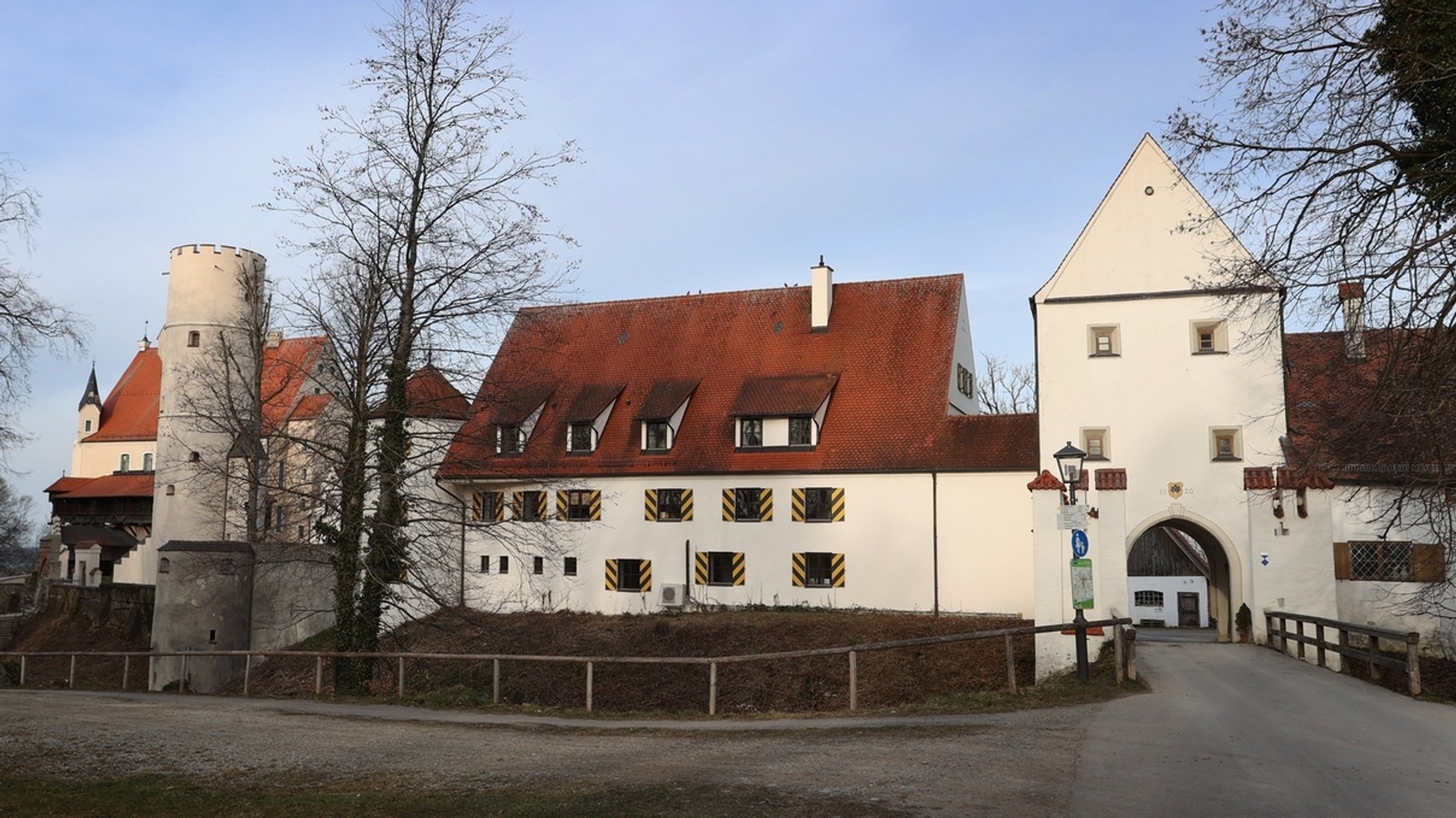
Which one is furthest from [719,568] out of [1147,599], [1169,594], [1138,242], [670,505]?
[1169,594]

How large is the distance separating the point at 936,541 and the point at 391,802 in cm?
2261

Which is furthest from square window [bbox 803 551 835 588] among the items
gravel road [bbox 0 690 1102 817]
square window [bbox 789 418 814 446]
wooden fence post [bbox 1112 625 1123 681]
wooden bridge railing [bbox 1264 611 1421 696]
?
gravel road [bbox 0 690 1102 817]

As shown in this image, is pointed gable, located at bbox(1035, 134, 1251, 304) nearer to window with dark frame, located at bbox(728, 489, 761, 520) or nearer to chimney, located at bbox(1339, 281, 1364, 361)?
window with dark frame, located at bbox(728, 489, 761, 520)

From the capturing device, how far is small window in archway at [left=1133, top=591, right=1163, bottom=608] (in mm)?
43719

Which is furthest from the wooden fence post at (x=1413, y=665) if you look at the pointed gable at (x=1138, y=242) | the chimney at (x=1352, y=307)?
the pointed gable at (x=1138, y=242)

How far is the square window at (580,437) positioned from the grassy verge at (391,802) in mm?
25035

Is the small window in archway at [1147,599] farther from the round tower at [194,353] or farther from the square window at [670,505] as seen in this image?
the round tower at [194,353]

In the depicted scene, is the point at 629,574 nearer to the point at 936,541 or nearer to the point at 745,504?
the point at 745,504

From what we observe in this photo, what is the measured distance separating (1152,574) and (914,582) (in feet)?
58.8

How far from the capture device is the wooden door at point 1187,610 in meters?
43.3

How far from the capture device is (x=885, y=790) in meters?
8.92

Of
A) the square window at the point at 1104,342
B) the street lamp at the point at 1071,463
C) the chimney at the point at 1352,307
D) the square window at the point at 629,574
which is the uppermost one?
the square window at the point at 1104,342

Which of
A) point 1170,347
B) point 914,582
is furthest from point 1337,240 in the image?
point 914,582

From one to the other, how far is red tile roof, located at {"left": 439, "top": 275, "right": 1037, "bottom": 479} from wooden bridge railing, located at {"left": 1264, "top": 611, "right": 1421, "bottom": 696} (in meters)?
8.76
